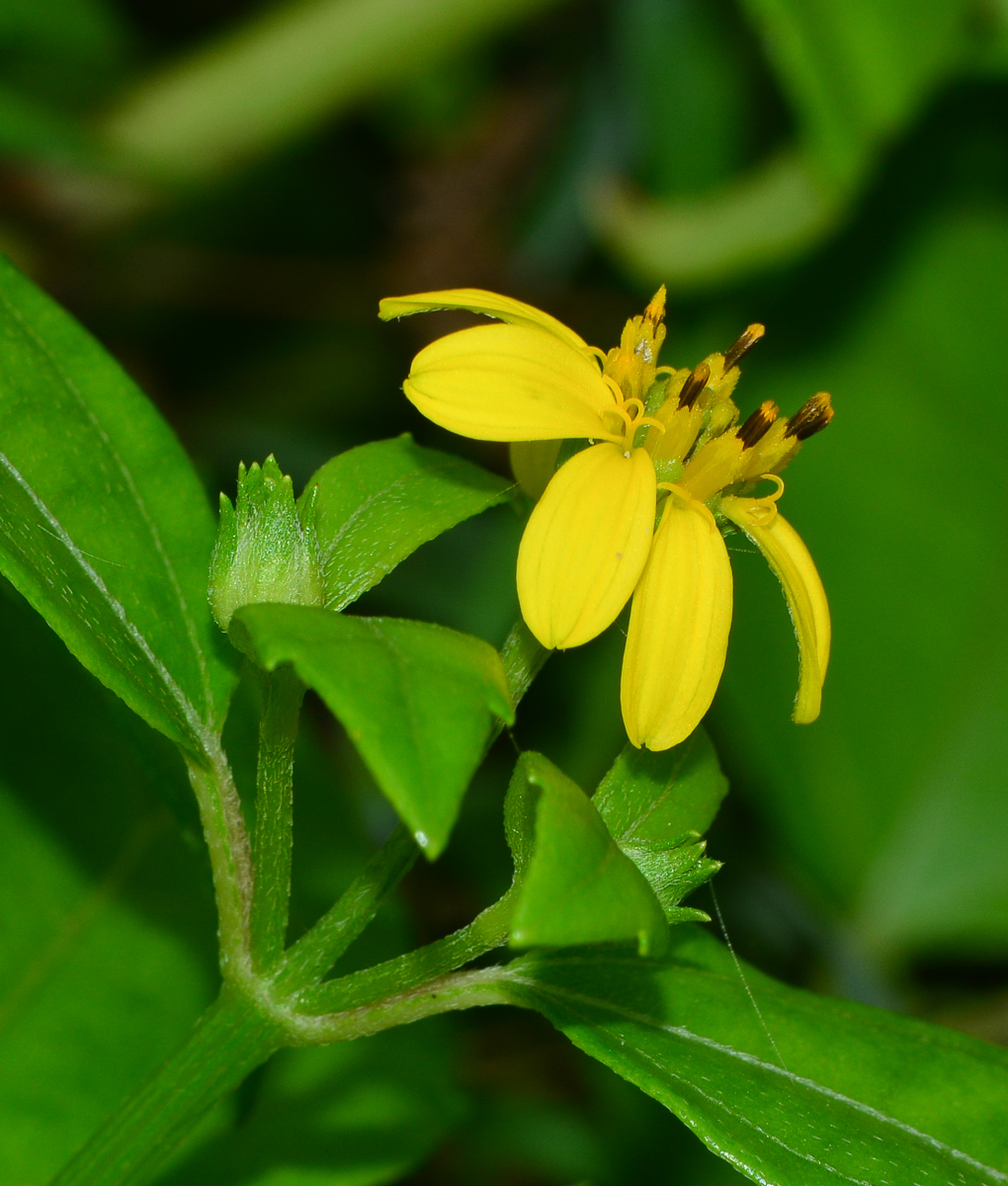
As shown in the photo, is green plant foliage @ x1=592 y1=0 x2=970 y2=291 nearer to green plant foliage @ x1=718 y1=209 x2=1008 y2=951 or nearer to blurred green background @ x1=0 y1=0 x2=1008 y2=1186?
blurred green background @ x1=0 y1=0 x2=1008 y2=1186

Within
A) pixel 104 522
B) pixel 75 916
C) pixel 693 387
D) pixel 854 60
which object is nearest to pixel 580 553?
pixel 693 387

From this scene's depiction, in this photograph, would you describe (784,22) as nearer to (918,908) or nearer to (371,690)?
(918,908)

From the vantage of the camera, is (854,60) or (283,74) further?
(283,74)

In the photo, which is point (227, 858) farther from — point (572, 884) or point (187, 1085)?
point (572, 884)

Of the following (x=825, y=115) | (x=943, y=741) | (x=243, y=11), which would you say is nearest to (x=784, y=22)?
(x=825, y=115)

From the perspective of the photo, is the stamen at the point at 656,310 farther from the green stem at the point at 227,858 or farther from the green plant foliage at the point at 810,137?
the green plant foliage at the point at 810,137

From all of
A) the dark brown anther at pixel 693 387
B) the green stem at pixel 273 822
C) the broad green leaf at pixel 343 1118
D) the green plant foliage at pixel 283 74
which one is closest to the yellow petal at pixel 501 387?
the dark brown anther at pixel 693 387

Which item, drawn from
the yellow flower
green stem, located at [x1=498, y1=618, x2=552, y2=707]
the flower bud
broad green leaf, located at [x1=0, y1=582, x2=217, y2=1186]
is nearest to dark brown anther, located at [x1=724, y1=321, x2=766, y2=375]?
the yellow flower

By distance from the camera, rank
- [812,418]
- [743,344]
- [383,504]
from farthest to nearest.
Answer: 1. [743,344]
2. [812,418]
3. [383,504]
